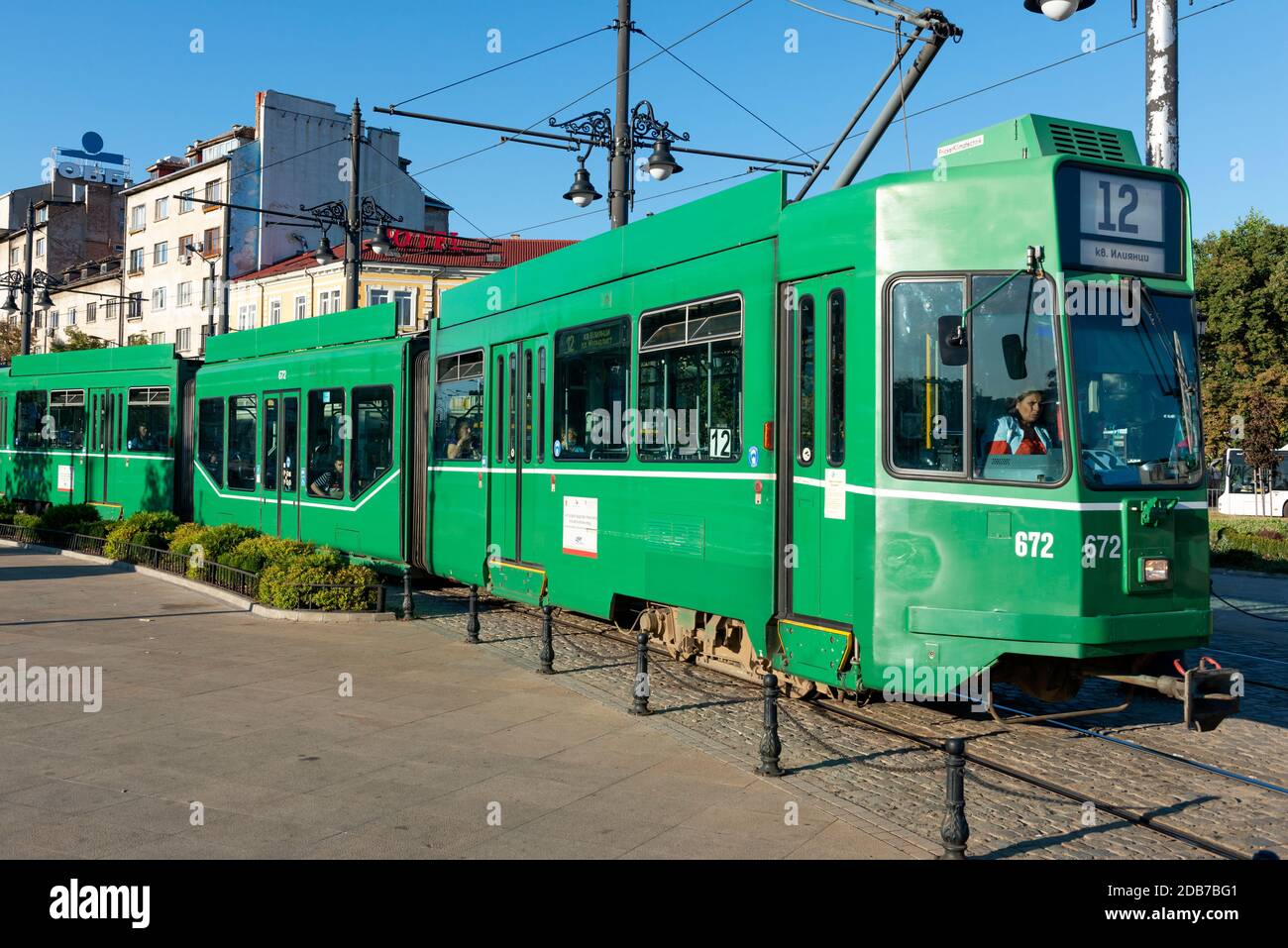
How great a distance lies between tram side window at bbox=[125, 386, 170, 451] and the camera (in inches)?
951

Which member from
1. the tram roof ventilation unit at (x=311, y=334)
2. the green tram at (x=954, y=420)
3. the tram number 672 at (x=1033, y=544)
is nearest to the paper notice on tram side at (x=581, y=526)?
the green tram at (x=954, y=420)

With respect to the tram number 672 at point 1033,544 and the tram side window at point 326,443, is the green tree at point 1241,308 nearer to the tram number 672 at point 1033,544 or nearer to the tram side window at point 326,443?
the tram side window at point 326,443

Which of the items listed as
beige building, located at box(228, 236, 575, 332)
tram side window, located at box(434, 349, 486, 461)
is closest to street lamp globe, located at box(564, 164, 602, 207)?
tram side window, located at box(434, 349, 486, 461)

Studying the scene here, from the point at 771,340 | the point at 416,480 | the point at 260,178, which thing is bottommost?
the point at 416,480

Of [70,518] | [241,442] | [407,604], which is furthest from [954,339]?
[70,518]

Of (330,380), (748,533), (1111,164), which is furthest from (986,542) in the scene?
(330,380)

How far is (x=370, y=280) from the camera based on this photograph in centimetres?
5428

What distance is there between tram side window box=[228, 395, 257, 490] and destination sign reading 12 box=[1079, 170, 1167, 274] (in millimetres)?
17034

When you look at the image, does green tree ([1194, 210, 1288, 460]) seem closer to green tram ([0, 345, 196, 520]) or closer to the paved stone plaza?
green tram ([0, 345, 196, 520])

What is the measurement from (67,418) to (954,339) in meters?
25.3

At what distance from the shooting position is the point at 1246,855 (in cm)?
633

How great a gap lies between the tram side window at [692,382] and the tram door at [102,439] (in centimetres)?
1854

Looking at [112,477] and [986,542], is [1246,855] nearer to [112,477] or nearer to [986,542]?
[986,542]

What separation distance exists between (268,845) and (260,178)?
5819 centimetres
